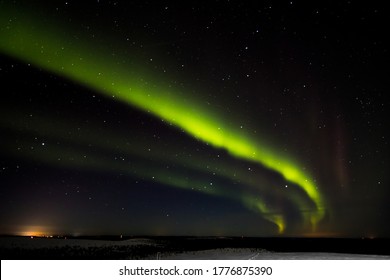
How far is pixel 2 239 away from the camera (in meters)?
6.84

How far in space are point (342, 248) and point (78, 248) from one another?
6505mm

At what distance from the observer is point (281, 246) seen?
9594 millimetres

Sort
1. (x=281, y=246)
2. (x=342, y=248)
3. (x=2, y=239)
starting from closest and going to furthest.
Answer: (x=2, y=239), (x=281, y=246), (x=342, y=248)
